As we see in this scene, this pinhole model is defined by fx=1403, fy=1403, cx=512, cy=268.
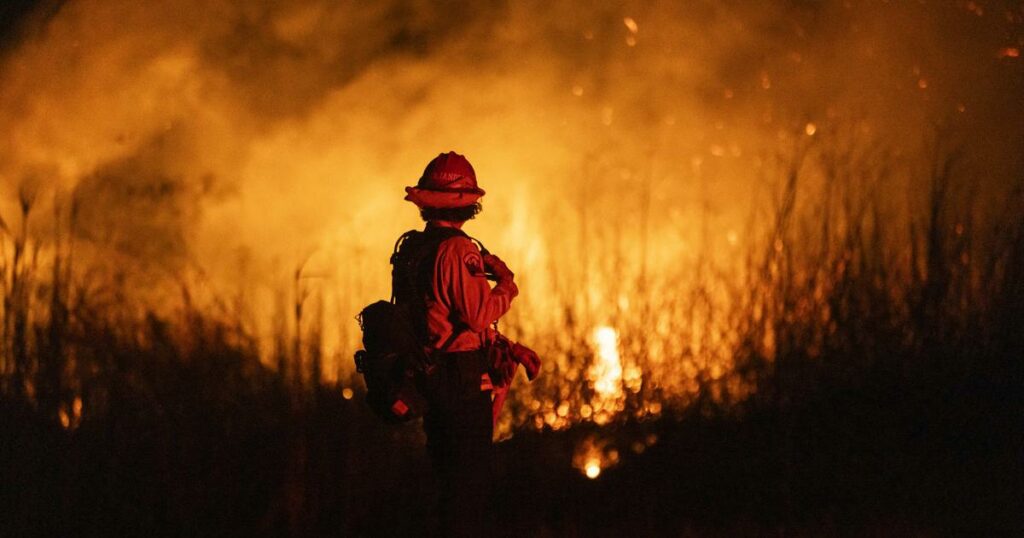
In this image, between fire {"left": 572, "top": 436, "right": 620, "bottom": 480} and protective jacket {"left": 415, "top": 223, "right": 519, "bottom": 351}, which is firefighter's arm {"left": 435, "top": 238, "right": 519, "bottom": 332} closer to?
protective jacket {"left": 415, "top": 223, "right": 519, "bottom": 351}

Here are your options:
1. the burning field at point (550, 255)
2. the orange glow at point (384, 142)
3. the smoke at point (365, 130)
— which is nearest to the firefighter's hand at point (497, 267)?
the burning field at point (550, 255)

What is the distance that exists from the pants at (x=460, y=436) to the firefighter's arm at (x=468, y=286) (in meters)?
0.16

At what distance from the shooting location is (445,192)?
4852 millimetres

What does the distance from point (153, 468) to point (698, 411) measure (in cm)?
287

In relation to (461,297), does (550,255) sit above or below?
above

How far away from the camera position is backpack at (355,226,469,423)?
4.71 metres

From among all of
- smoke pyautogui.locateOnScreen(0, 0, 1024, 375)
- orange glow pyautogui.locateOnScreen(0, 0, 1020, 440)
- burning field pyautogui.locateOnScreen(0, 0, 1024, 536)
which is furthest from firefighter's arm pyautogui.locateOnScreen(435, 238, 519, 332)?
smoke pyautogui.locateOnScreen(0, 0, 1024, 375)

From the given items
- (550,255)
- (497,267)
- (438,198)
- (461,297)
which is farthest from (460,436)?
(550,255)

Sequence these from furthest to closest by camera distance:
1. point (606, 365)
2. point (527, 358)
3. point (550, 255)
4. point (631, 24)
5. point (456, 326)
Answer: point (631, 24) → point (550, 255) → point (606, 365) → point (527, 358) → point (456, 326)

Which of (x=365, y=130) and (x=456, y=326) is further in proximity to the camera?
(x=365, y=130)

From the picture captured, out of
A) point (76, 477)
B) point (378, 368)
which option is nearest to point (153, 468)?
point (76, 477)

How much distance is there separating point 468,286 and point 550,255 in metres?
3.08

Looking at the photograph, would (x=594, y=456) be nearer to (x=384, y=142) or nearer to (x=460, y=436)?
(x=384, y=142)

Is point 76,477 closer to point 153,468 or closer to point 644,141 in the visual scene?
point 153,468
